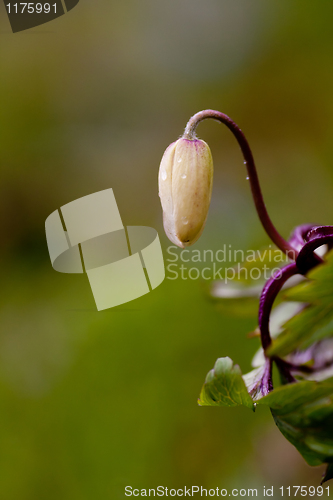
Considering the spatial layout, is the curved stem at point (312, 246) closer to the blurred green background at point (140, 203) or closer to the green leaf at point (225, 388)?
the green leaf at point (225, 388)

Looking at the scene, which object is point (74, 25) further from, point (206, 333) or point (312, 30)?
point (206, 333)

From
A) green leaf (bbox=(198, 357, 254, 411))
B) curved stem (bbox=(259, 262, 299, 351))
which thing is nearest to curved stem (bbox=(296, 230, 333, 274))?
curved stem (bbox=(259, 262, 299, 351))

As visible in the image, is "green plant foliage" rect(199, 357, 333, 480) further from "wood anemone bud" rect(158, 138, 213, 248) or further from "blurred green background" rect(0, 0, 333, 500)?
"blurred green background" rect(0, 0, 333, 500)

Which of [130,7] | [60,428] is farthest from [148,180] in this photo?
[60,428]

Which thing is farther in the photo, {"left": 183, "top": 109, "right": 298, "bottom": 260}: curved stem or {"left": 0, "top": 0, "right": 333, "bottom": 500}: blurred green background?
{"left": 0, "top": 0, "right": 333, "bottom": 500}: blurred green background

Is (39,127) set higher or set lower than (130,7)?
lower
